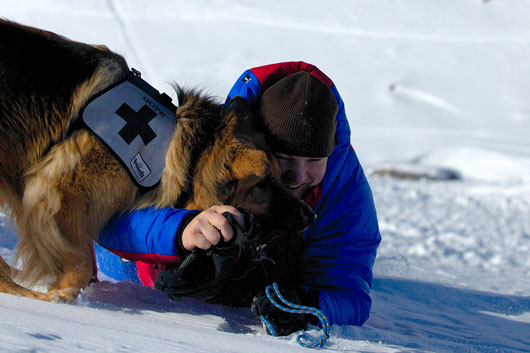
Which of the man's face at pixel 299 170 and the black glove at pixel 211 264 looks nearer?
the black glove at pixel 211 264

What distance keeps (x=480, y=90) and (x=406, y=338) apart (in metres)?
9.10

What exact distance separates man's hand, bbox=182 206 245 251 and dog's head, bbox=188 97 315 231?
1.12 ft

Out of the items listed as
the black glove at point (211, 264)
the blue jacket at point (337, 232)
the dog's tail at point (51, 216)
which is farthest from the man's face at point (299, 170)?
the dog's tail at point (51, 216)

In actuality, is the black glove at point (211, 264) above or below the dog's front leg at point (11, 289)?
above

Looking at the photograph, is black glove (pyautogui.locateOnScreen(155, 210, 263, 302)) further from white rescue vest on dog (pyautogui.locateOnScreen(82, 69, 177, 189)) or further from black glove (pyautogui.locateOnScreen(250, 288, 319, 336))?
white rescue vest on dog (pyautogui.locateOnScreen(82, 69, 177, 189))

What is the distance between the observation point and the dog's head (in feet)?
6.95

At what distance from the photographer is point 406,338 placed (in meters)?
2.20

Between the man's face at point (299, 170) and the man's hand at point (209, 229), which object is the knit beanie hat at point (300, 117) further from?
Result: the man's hand at point (209, 229)

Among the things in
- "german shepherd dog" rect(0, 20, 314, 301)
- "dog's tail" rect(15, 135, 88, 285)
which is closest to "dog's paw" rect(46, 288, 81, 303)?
"german shepherd dog" rect(0, 20, 314, 301)

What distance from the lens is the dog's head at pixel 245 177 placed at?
2.12 metres

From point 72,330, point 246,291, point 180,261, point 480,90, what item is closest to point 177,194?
point 180,261

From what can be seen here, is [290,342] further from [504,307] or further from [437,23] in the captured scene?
[437,23]

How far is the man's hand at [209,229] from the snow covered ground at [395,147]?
0.26 metres

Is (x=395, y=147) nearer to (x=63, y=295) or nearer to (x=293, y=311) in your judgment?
(x=293, y=311)
